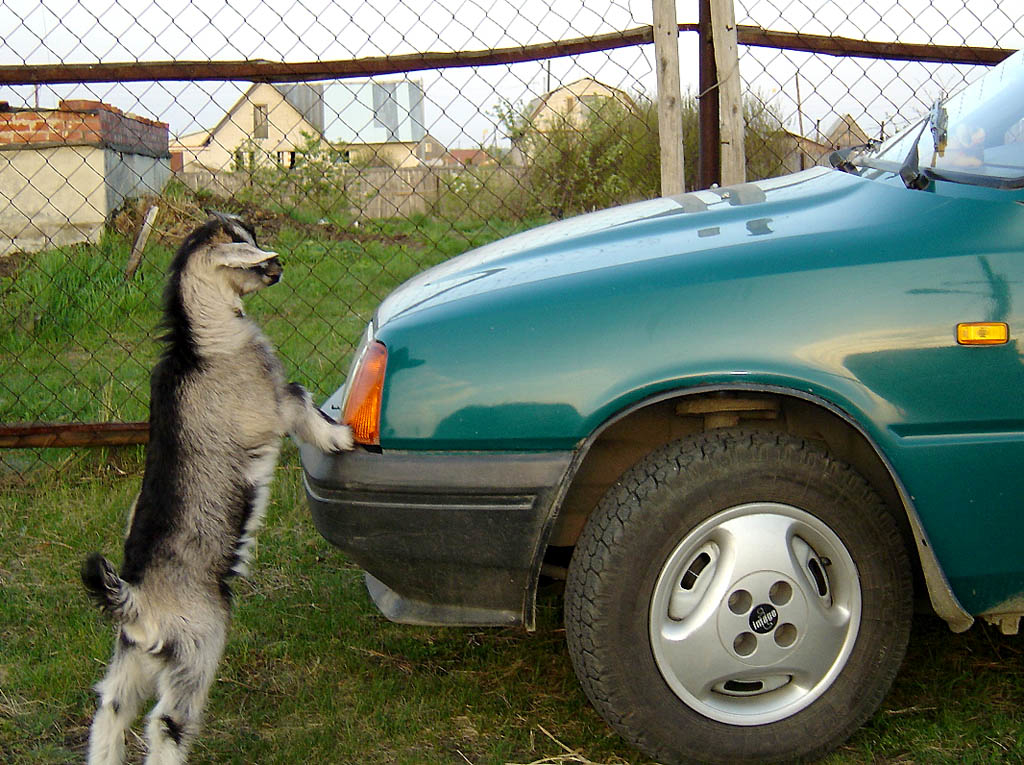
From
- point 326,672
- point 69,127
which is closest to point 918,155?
point 326,672

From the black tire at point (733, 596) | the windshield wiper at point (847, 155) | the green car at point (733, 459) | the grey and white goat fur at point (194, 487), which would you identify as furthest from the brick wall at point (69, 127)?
the black tire at point (733, 596)

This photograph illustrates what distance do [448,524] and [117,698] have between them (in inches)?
37.8

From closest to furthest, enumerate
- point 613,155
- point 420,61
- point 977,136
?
point 977,136
point 420,61
point 613,155

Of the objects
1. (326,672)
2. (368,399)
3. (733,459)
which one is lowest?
(326,672)

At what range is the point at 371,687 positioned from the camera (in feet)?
9.71

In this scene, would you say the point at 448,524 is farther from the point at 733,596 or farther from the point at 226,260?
the point at 226,260

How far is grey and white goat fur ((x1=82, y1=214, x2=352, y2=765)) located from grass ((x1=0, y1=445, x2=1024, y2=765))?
342 millimetres

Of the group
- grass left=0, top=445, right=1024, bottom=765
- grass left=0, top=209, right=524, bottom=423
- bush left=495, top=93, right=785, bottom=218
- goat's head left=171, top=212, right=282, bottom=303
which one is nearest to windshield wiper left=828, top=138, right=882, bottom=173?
grass left=0, top=445, right=1024, bottom=765

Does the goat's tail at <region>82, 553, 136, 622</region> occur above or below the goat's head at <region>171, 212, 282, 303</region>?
below

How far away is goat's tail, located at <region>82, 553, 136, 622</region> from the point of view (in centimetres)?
229

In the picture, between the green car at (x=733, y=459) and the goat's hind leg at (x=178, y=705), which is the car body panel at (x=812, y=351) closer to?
the green car at (x=733, y=459)

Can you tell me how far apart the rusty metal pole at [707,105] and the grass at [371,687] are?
2.13 metres

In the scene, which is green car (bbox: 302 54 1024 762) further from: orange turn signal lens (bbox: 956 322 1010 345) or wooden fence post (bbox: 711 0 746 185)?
wooden fence post (bbox: 711 0 746 185)

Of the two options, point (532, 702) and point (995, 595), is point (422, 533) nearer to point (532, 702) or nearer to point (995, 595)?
point (532, 702)
